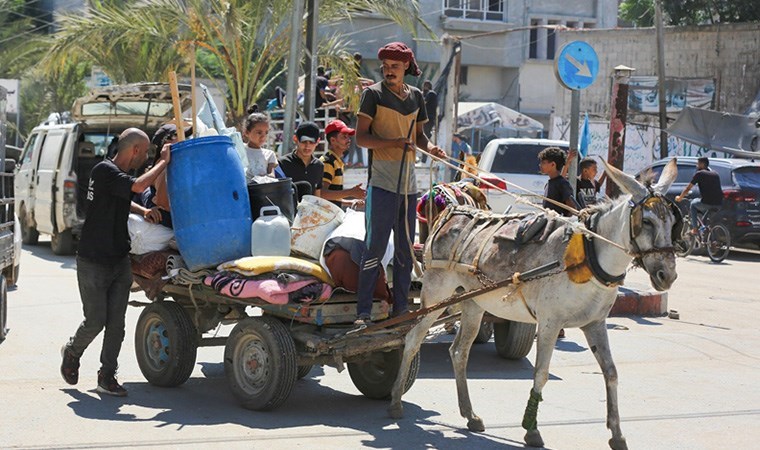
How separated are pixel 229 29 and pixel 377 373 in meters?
13.6

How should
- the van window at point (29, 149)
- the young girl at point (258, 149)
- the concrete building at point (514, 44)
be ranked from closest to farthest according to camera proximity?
the young girl at point (258, 149)
the van window at point (29, 149)
the concrete building at point (514, 44)

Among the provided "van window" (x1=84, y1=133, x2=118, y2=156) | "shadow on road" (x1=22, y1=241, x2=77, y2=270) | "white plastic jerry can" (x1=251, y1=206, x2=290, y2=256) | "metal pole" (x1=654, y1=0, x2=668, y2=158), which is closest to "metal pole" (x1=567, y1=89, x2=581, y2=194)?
"white plastic jerry can" (x1=251, y1=206, x2=290, y2=256)

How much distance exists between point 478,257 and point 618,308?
22.2 ft

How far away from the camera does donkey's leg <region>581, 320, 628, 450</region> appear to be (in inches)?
279

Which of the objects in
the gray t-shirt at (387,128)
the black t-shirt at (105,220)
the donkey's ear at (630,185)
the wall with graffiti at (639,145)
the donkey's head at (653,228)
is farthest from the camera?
the wall with graffiti at (639,145)

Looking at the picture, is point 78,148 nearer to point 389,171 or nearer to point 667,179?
point 389,171

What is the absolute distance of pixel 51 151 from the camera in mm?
19172

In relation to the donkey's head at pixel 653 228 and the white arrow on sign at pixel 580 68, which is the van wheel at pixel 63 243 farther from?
the donkey's head at pixel 653 228

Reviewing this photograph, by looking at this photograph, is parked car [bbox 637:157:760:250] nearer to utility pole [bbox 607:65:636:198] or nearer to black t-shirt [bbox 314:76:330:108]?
black t-shirt [bbox 314:76:330:108]

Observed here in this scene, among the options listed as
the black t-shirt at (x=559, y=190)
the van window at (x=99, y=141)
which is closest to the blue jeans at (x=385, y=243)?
the black t-shirt at (x=559, y=190)

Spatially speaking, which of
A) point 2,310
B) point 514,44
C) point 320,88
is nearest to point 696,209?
point 320,88

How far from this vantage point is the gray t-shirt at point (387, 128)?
26.7ft

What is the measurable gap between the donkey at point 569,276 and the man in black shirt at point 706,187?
14159 millimetres

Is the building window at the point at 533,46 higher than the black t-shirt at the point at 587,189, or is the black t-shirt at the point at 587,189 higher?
the building window at the point at 533,46
